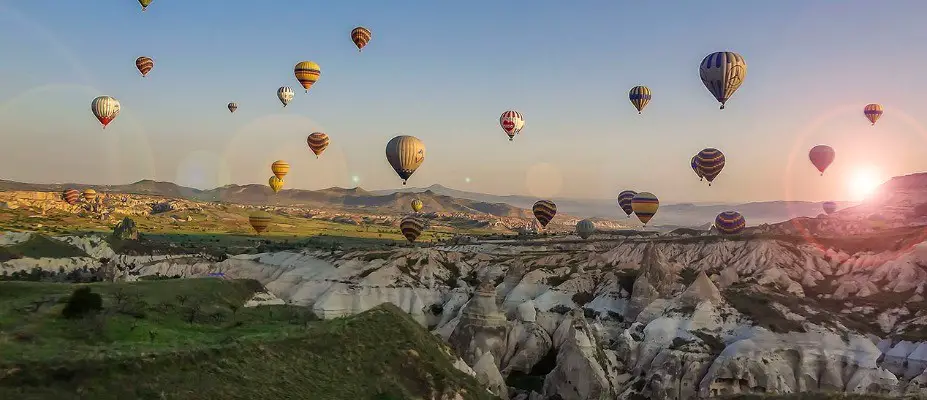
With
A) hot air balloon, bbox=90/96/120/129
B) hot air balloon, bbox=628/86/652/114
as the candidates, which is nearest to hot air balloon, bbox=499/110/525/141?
hot air balloon, bbox=628/86/652/114

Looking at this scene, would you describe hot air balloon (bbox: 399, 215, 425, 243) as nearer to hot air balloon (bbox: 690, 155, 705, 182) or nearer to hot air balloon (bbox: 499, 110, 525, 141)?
hot air balloon (bbox: 499, 110, 525, 141)

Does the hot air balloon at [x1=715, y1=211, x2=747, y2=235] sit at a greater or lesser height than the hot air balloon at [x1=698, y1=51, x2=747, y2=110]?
lesser

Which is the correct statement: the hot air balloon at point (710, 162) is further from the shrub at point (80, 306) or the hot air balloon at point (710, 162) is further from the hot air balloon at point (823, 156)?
the shrub at point (80, 306)

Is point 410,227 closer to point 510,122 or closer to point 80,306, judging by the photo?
point 510,122

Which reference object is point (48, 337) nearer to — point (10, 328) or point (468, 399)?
point (10, 328)

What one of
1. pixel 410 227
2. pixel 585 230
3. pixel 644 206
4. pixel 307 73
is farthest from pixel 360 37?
pixel 585 230

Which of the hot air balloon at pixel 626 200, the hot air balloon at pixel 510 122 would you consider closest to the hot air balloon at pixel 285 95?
the hot air balloon at pixel 510 122
